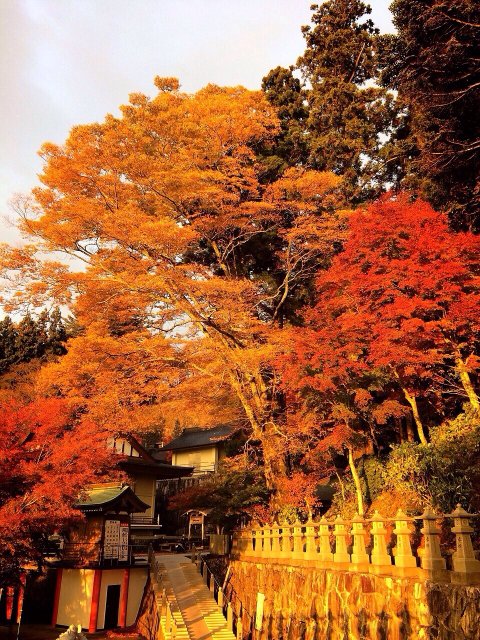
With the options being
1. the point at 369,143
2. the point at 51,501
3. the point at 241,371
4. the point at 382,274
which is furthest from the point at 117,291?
the point at 369,143

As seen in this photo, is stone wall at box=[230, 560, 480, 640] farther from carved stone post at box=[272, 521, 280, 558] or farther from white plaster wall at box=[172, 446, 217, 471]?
white plaster wall at box=[172, 446, 217, 471]

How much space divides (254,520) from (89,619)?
22.7 feet

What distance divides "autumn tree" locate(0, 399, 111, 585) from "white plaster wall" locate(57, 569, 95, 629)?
243cm

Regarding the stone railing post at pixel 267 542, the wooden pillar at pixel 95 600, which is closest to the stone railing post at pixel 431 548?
the stone railing post at pixel 267 542

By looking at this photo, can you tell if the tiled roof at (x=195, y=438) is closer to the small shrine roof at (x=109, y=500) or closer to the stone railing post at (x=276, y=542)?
the small shrine roof at (x=109, y=500)

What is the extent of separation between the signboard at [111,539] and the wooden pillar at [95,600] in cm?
71

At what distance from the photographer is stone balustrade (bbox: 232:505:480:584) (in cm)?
754

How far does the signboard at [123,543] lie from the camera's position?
63.5 feet

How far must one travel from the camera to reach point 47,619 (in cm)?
1930

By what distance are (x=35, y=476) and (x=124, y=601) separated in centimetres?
711

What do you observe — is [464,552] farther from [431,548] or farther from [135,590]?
[135,590]

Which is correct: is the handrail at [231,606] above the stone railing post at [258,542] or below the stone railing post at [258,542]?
below

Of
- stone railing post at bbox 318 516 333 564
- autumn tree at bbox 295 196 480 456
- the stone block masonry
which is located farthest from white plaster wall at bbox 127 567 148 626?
autumn tree at bbox 295 196 480 456

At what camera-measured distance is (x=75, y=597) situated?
1841 centimetres
